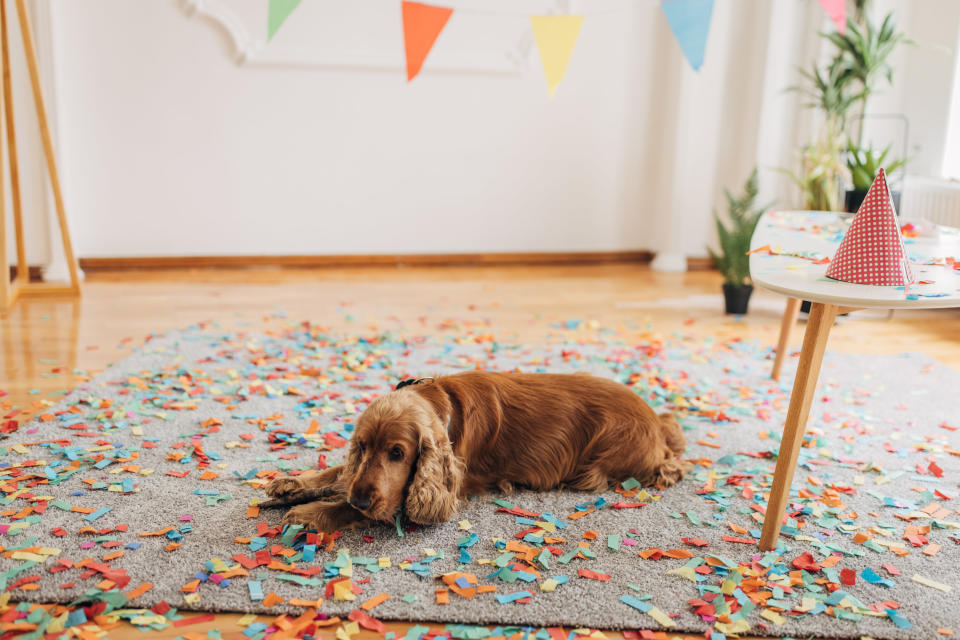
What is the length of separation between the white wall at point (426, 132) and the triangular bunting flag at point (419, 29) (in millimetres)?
1248

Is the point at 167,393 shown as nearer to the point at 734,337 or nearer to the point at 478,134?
the point at 734,337

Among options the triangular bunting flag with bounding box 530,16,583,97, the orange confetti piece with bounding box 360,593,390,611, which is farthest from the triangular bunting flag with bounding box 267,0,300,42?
the orange confetti piece with bounding box 360,593,390,611

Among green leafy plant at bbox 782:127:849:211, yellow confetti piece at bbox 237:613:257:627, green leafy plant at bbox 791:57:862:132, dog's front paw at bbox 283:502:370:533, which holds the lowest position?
yellow confetti piece at bbox 237:613:257:627

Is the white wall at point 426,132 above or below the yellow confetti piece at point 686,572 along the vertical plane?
above

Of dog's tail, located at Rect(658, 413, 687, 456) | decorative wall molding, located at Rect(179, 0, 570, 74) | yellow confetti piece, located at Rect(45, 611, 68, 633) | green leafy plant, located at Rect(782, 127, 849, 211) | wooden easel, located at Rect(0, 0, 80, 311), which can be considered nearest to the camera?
yellow confetti piece, located at Rect(45, 611, 68, 633)

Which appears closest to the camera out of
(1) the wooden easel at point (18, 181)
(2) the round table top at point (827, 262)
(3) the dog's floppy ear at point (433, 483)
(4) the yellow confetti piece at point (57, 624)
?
(4) the yellow confetti piece at point (57, 624)

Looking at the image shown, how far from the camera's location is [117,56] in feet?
13.9

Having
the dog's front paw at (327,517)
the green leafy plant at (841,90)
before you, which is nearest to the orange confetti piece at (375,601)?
the dog's front paw at (327,517)

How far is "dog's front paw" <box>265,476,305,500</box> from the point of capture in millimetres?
1816

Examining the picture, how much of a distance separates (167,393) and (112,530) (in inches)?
A: 36.0

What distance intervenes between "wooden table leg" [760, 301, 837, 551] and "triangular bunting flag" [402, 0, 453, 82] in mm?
2073

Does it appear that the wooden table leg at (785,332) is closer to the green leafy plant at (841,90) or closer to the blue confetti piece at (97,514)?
the green leafy plant at (841,90)

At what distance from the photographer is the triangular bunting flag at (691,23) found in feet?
9.85

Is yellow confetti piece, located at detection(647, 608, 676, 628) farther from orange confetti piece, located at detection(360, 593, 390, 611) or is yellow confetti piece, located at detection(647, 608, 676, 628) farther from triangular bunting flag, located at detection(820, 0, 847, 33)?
triangular bunting flag, located at detection(820, 0, 847, 33)
